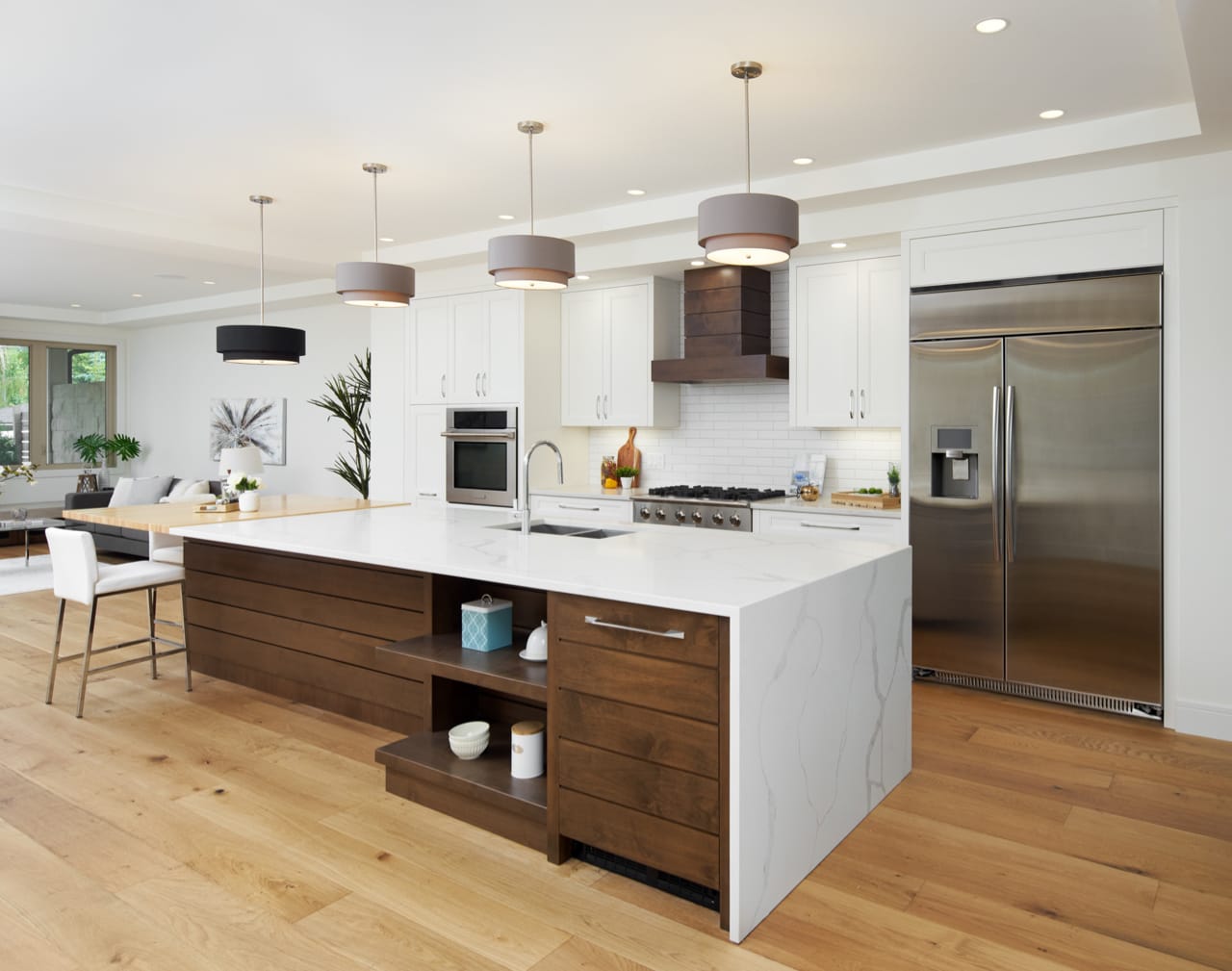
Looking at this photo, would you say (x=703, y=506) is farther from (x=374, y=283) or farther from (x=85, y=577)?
(x=85, y=577)

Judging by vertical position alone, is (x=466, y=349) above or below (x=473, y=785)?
above

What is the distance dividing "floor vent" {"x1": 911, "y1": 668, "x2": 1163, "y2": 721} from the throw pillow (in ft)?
25.0

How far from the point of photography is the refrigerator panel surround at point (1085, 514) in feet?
12.8

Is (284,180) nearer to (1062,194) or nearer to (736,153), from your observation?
(736,153)

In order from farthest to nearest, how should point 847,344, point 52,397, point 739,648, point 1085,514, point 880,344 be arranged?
point 52,397 < point 847,344 < point 880,344 < point 1085,514 < point 739,648

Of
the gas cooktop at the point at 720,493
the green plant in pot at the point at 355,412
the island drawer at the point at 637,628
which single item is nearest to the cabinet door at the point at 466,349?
the green plant in pot at the point at 355,412

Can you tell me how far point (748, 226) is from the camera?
293 cm

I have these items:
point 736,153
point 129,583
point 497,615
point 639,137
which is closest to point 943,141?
point 736,153

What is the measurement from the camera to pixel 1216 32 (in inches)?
102

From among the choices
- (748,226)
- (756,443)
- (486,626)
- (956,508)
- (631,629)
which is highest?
(748,226)

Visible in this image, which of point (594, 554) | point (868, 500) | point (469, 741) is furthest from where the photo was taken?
point (868, 500)

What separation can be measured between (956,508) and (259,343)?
388 centimetres

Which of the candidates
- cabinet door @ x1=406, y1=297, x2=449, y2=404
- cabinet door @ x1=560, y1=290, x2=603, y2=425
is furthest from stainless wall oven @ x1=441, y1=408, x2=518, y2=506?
cabinet door @ x1=560, y1=290, x2=603, y2=425

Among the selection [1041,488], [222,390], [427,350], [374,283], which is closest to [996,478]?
[1041,488]
